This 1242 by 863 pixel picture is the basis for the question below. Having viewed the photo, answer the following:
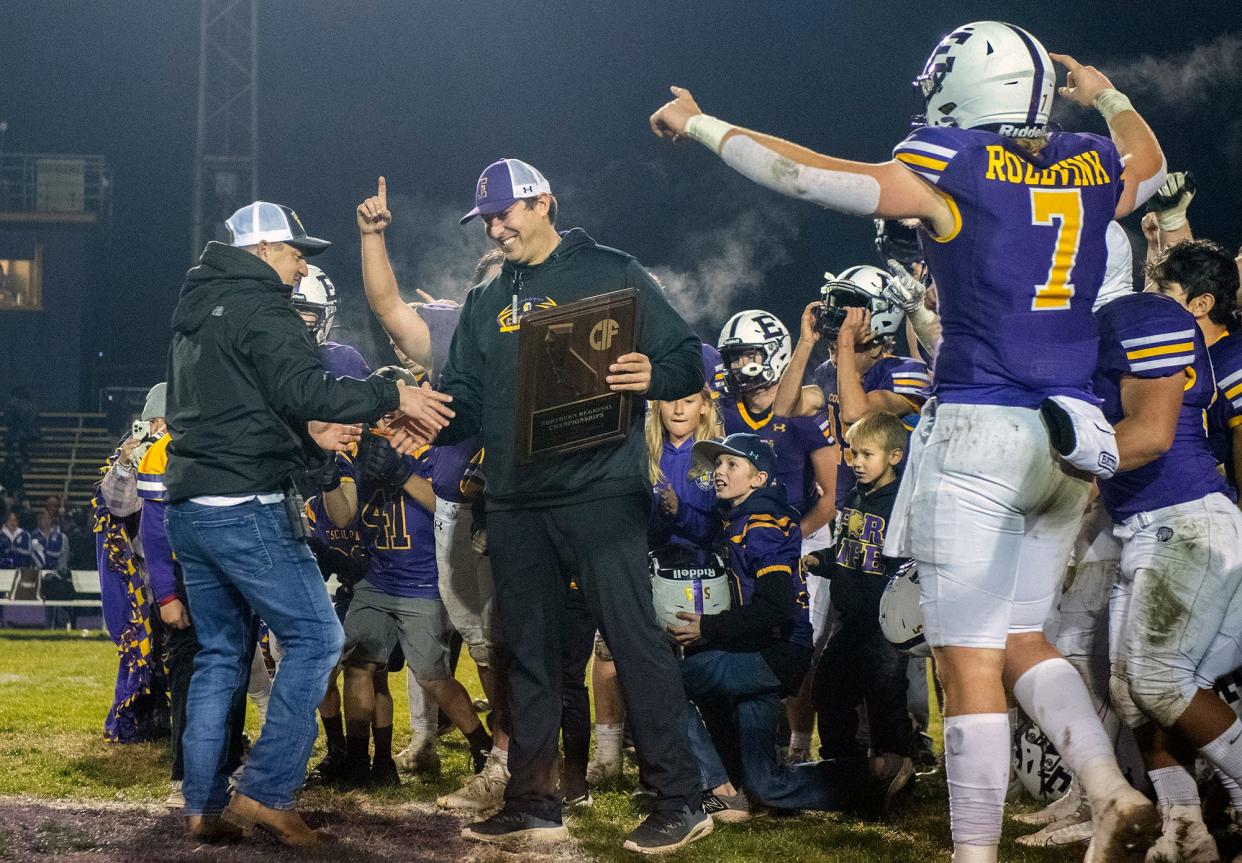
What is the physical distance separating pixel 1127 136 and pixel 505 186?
7.44 feet

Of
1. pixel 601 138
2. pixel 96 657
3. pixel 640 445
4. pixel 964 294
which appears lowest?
pixel 96 657

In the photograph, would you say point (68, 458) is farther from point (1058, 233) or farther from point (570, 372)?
point (1058, 233)

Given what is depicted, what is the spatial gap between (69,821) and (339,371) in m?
2.55

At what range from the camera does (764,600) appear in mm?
5352

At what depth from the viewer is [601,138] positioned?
3206 centimetres

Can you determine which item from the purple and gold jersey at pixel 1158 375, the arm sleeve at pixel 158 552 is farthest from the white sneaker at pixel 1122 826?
the arm sleeve at pixel 158 552

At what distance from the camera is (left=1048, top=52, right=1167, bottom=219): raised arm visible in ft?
13.5

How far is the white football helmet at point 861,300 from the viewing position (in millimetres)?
7246

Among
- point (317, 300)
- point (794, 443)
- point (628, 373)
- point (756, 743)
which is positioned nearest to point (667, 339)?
point (628, 373)

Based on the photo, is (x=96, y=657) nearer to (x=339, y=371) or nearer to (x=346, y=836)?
(x=339, y=371)

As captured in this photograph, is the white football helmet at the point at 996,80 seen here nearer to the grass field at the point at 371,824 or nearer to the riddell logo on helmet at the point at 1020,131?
the riddell logo on helmet at the point at 1020,131

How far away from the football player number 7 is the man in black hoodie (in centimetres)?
149

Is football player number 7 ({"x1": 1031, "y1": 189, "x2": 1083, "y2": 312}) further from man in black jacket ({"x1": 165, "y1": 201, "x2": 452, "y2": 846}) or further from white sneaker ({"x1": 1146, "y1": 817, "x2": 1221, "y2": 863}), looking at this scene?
man in black jacket ({"x1": 165, "y1": 201, "x2": 452, "y2": 846})

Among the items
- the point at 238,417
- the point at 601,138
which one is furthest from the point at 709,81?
the point at 238,417
